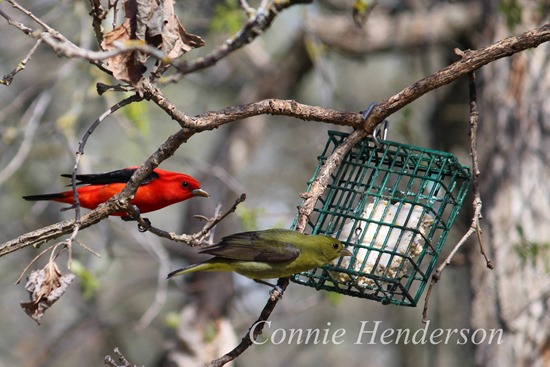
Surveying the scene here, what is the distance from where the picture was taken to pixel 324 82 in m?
8.66

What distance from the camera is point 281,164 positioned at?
17031 mm

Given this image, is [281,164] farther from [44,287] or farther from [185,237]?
[44,287]

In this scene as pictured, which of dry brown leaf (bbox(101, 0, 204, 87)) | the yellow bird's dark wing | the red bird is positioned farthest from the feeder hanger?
the red bird

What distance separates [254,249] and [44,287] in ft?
5.19

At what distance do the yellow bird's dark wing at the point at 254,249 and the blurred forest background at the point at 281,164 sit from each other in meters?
3.02

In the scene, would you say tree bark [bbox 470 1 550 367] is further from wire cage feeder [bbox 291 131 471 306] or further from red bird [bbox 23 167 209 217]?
red bird [bbox 23 167 209 217]

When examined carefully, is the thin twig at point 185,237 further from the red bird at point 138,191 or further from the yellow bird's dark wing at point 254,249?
the red bird at point 138,191

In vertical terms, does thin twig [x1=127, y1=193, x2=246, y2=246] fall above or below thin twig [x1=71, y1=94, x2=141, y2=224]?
above

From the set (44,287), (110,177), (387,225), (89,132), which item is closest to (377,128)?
(387,225)

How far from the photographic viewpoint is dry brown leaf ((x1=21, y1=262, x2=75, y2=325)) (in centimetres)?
425

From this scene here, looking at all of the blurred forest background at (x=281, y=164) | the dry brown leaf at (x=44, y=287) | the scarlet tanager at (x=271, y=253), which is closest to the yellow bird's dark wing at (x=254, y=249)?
the scarlet tanager at (x=271, y=253)

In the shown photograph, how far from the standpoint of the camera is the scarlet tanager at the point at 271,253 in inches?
203

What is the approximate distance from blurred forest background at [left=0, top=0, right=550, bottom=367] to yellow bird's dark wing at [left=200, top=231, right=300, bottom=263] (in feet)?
9.92

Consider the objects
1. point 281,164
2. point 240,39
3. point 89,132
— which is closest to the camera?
point 240,39
